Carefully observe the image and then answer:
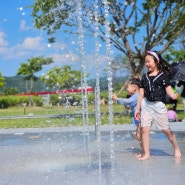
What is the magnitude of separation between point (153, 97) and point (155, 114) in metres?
0.23

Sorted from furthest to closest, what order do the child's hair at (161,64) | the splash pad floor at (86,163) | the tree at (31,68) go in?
the tree at (31,68) → the child's hair at (161,64) → the splash pad floor at (86,163)

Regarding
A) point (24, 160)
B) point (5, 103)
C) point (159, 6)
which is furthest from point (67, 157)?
point (5, 103)

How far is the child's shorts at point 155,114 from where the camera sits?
5168 mm

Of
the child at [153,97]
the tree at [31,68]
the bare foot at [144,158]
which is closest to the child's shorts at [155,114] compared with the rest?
the child at [153,97]

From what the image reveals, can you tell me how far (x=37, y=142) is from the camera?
7477mm

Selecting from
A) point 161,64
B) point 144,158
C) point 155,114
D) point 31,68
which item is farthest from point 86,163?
point 31,68

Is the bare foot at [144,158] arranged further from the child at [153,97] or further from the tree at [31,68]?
the tree at [31,68]

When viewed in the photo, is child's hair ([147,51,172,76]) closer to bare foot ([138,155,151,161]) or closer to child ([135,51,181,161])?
child ([135,51,181,161])

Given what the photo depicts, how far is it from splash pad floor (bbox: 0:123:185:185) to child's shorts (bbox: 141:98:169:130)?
0.47 meters

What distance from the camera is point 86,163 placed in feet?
16.3

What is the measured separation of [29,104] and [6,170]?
31.0m

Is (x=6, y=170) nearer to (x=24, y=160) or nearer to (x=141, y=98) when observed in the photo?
(x=24, y=160)

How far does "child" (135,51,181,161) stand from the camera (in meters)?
5.16

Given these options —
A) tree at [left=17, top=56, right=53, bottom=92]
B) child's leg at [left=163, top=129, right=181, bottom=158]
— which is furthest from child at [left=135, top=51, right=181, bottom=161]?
tree at [left=17, top=56, right=53, bottom=92]
